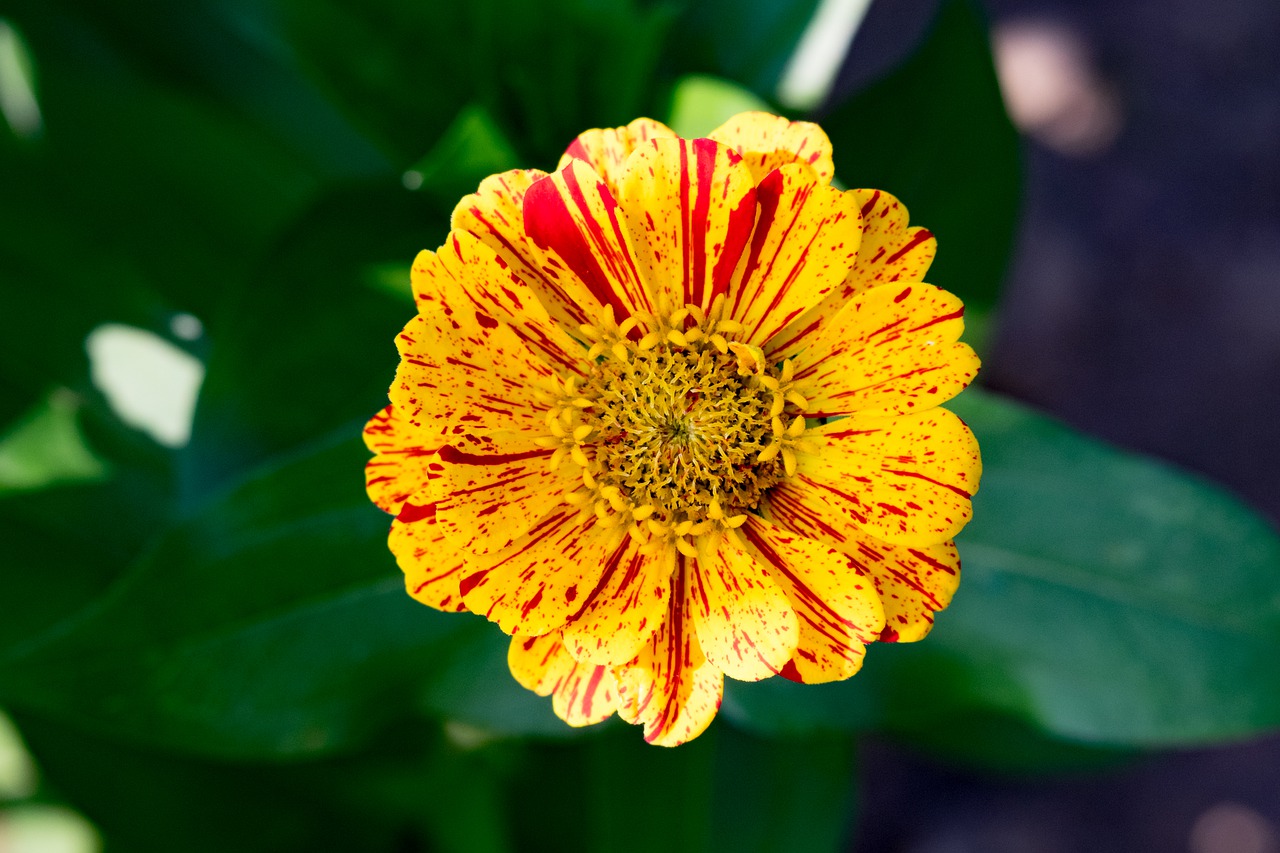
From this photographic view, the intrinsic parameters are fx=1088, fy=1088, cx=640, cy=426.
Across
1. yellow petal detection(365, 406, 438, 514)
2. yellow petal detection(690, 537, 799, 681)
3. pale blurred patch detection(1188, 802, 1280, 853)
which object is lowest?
pale blurred patch detection(1188, 802, 1280, 853)

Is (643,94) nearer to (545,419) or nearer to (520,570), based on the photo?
(545,419)

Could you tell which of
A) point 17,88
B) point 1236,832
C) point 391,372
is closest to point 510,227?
point 391,372

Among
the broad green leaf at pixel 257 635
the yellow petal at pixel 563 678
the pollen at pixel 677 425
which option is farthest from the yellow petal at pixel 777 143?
the broad green leaf at pixel 257 635

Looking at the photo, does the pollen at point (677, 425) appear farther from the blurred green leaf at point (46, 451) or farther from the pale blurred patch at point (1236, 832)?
the pale blurred patch at point (1236, 832)

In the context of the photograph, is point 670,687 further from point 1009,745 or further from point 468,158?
point 1009,745

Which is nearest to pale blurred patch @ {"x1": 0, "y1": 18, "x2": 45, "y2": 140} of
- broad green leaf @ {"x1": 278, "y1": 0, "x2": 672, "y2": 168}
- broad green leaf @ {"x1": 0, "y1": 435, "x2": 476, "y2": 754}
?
broad green leaf @ {"x1": 278, "y1": 0, "x2": 672, "y2": 168}

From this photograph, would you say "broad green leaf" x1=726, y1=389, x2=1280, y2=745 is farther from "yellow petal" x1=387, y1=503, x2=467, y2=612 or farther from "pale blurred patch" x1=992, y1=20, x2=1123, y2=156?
"pale blurred patch" x1=992, y1=20, x2=1123, y2=156
